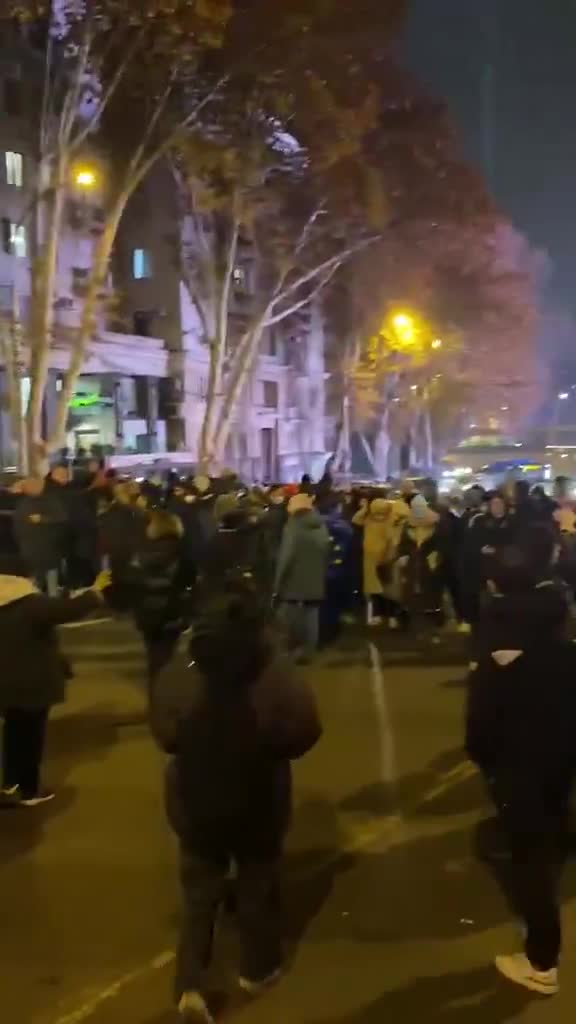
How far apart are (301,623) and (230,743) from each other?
6.88 metres

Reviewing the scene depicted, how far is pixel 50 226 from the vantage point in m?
19.8

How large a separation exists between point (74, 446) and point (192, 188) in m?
10.9

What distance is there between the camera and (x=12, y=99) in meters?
31.8

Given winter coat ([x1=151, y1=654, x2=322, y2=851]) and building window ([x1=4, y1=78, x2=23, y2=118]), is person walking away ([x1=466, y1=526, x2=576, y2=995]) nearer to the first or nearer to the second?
winter coat ([x1=151, y1=654, x2=322, y2=851])

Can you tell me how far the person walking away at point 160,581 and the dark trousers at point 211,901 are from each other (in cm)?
384

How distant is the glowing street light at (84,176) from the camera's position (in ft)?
92.0

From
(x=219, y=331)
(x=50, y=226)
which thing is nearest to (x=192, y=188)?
(x=219, y=331)

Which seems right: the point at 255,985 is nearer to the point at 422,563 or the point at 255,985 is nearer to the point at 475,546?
the point at 475,546

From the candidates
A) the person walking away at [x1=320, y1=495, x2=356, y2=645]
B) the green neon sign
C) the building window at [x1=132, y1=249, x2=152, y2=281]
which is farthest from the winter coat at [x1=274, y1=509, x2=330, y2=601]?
the building window at [x1=132, y1=249, x2=152, y2=281]

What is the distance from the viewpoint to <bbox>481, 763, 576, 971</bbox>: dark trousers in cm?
448

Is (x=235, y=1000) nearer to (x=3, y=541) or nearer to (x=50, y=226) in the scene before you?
(x=3, y=541)

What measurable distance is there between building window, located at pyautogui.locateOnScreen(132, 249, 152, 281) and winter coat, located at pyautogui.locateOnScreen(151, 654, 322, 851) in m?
35.3

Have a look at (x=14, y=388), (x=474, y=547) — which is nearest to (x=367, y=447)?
(x=14, y=388)

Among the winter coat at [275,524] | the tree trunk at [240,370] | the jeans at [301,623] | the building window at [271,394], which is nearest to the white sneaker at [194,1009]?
the jeans at [301,623]
